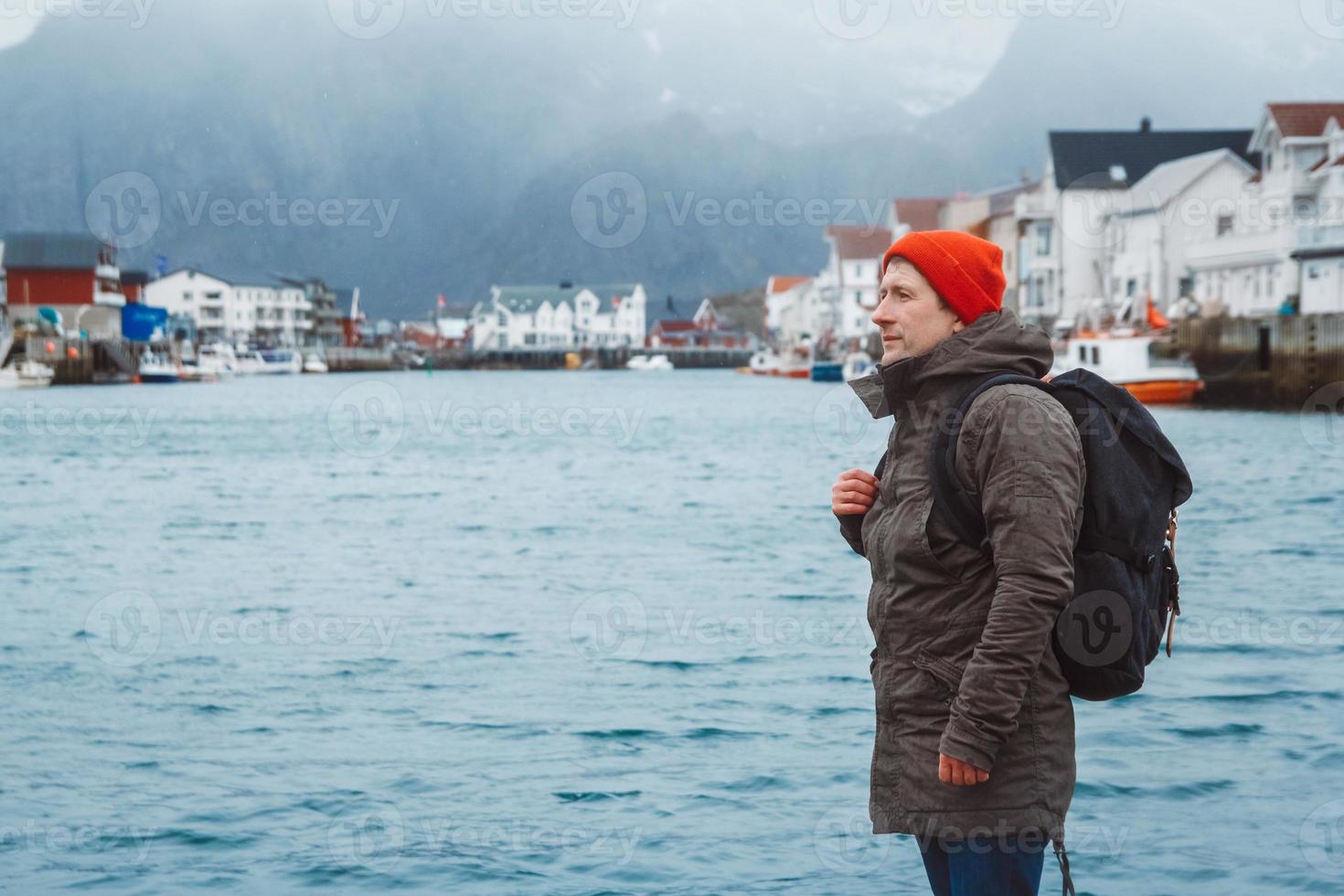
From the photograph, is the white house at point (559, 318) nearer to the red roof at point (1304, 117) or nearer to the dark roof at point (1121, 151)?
the dark roof at point (1121, 151)

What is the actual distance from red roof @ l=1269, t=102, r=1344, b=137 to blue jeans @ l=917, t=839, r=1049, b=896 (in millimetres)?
56000

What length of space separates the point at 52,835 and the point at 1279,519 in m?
19.1

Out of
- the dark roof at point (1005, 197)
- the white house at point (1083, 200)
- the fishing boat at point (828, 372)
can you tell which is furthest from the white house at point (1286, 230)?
the fishing boat at point (828, 372)

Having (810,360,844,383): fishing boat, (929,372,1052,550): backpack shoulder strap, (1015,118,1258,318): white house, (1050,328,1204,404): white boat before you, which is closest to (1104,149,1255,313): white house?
(1015,118,1258,318): white house

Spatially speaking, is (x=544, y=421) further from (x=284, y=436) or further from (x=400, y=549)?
(x=400, y=549)

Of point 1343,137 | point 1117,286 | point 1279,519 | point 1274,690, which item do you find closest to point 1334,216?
point 1343,137

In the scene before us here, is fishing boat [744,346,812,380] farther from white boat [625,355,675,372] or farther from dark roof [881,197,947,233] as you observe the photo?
white boat [625,355,675,372]

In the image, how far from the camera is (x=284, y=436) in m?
52.1

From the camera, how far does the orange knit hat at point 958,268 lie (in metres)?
3.58

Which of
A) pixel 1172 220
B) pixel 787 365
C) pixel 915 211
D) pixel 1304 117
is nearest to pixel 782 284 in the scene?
pixel 787 365

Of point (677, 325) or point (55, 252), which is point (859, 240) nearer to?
point (55, 252)

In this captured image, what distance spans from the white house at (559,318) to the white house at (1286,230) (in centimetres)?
13060

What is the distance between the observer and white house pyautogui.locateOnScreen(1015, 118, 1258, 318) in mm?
70875

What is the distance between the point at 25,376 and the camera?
89.4m
